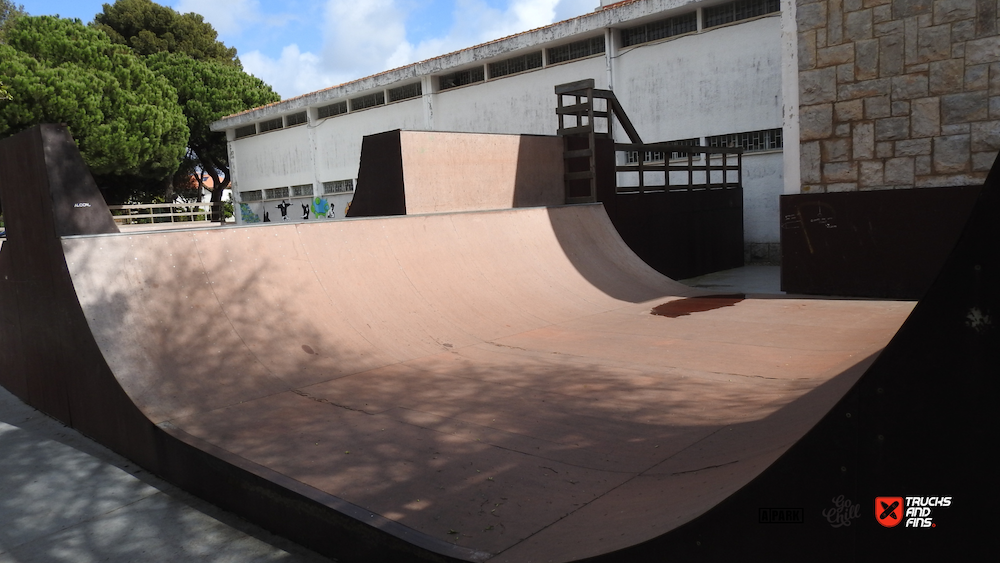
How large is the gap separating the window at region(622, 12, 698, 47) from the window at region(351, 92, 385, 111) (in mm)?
9472

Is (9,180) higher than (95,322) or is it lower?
higher

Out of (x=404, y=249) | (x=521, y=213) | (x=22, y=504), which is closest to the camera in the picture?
(x=22, y=504)

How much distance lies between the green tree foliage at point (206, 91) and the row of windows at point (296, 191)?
15.4 feet

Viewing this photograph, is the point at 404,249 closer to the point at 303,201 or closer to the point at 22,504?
the point at 22,504

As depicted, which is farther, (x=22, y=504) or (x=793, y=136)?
(x=793, y=136)

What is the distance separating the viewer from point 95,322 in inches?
156

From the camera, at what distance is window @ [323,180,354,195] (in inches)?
922

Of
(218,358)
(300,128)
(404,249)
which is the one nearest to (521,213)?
(404,249)

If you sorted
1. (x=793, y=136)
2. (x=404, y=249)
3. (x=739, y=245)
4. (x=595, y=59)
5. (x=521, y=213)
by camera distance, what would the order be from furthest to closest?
1. (x=595, y=59)
2. (x=739, y=245)
3. (x=521, y=213)
4. (x=793, y=136)
5. (x=404, y=249)

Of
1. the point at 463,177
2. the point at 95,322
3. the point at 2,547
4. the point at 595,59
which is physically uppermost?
the point at 595,59

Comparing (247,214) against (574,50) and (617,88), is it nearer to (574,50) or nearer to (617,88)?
(574,50)

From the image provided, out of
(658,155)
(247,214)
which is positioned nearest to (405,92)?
(658,155)

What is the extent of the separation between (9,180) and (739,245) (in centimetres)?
1123

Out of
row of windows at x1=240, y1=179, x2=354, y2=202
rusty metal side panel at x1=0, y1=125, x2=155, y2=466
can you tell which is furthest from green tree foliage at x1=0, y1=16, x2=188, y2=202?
rusty metal side panel at x1=0, y1=125, x2=155, y2=466
